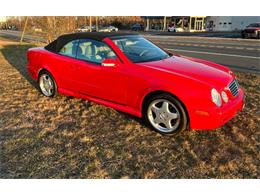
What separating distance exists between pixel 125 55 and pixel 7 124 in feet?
7.38

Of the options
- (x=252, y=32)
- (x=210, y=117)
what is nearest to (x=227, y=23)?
(x=252, y=32)

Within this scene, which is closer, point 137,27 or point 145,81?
point 145,81

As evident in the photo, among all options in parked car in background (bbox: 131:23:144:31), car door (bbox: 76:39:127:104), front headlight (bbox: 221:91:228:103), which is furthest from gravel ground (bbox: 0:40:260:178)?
parked car in background (bbox: 131:23:144:31)

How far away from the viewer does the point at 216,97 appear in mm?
3564

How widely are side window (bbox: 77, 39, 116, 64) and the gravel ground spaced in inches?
37.9

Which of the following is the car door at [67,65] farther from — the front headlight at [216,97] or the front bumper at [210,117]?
the front headlight at [216,97]

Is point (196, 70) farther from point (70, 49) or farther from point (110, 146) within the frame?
point (70, 49)

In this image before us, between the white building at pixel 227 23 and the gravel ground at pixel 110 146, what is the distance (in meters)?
47.9

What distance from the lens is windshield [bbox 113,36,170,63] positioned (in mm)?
4410

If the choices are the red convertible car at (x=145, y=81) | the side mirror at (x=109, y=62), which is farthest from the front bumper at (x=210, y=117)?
the side mirror at (x=109, y=62)

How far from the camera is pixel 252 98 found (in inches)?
217

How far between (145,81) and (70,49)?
1.97 m

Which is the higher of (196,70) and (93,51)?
(93,51)

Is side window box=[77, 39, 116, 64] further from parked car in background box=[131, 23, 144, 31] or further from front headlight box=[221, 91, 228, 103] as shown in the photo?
parked car in background box=[131, 23, 144, 31]
